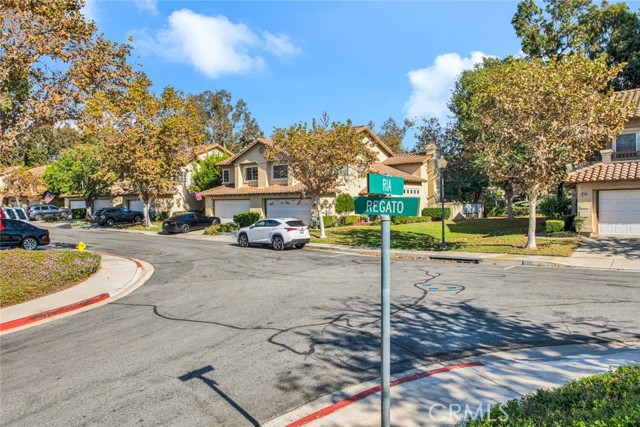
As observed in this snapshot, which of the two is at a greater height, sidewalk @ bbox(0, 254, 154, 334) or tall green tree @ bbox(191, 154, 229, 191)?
tall green tree @ bbox(191, 154, 229, 191)

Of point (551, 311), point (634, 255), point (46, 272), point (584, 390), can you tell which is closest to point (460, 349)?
point (584, 390)

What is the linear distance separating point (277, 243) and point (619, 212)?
60.9ft

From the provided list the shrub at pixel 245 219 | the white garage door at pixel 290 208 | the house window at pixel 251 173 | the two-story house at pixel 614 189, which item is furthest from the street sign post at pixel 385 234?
the house window at pixel 251 173

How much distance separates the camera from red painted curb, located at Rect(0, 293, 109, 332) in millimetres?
9078

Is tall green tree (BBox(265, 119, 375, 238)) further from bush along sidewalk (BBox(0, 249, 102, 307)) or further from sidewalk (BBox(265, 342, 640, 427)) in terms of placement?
sidewalk (BBox(265, 342, 640, 427))

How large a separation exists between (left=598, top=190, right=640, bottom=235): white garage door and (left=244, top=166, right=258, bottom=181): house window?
25964mm

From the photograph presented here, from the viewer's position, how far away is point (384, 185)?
371 cm

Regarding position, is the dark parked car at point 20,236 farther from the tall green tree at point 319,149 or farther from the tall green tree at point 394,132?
the tall green tree at point 394,132

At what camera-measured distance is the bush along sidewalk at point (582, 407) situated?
130 inches

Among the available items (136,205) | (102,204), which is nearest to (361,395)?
(136,205)

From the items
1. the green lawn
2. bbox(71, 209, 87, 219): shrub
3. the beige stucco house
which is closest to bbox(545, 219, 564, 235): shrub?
the green lawn

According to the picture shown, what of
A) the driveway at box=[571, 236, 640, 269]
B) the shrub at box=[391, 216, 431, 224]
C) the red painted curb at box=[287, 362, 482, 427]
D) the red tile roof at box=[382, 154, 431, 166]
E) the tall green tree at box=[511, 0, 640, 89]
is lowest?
the red painted curb at box=[287, 362, 482, 427]

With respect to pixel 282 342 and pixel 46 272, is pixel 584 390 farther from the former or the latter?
pixel 46 272

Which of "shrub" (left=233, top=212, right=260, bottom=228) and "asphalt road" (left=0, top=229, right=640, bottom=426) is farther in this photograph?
"shrub" (left=233, top=212, right=260, bottom=228)
